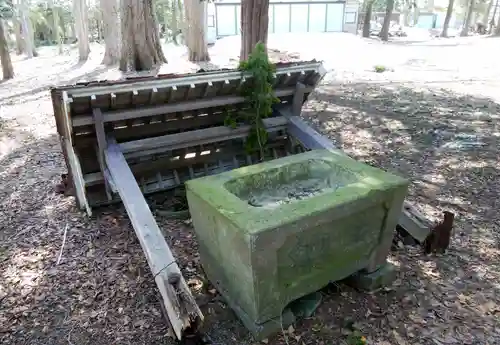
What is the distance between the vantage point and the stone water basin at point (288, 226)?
3.19m

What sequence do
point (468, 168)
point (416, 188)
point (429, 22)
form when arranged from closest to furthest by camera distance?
point (416, 188) → point (468, 168) → point (429, 22)

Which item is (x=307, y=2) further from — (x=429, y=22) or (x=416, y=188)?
(x=416, y=188)

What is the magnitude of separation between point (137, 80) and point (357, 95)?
7883mm

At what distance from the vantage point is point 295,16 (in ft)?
105

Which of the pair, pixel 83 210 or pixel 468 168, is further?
pixel 468 168

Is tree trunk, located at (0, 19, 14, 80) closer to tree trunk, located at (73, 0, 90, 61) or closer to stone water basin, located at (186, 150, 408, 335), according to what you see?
tree trunk, located at (73, 0, 90, 61)

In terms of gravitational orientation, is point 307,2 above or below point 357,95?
above

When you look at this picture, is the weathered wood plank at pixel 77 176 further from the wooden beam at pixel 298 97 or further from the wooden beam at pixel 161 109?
the wooden beam at pixel 298 97

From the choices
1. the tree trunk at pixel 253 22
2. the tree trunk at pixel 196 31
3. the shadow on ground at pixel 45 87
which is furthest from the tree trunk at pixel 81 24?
the tree trunk at pixel 253 22

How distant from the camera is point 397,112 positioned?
31.5ft

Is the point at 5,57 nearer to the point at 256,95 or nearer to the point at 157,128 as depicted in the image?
the point at 157,128

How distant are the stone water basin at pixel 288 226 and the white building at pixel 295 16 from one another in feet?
88.7

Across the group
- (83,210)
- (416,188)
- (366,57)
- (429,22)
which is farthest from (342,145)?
(429,22)

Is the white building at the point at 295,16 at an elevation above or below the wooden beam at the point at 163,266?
above
